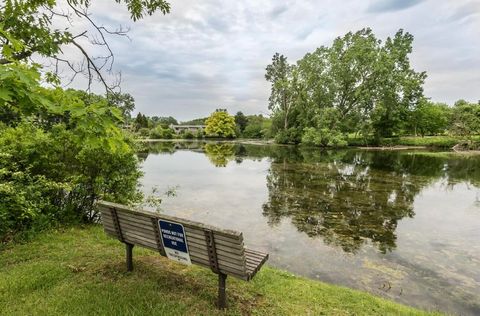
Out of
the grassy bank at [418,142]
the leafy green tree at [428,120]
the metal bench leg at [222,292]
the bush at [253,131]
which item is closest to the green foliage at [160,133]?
the bush at [253,131]

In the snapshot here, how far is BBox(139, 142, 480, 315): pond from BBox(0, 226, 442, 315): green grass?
45.9 inches

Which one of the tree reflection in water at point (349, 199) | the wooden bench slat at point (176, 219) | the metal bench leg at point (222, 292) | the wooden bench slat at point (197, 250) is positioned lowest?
the tree reflection in water at point (349, 199)

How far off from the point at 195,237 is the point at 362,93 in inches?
1497

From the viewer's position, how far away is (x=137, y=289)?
3.59 metres

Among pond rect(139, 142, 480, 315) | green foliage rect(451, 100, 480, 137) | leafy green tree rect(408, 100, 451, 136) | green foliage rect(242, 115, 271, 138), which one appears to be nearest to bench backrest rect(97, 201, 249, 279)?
pond rect(139, 142, 480, 315)

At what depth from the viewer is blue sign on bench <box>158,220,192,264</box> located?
3.32 m

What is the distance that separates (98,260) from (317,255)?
159 inches

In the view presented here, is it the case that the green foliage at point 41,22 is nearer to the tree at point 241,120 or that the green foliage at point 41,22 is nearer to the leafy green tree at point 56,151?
the leafy green tree at point 56,151

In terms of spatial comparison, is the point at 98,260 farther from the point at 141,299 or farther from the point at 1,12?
the point at 1,12

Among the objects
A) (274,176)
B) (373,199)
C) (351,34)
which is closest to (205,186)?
(274,176)

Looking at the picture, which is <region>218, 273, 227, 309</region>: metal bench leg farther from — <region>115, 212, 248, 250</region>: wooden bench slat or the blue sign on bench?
<region>115, 212, 248, 250</region>: wooden bench slat

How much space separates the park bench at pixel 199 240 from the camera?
3.00 m

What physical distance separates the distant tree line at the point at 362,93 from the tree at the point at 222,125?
2876 centimetres

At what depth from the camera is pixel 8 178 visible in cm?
539
